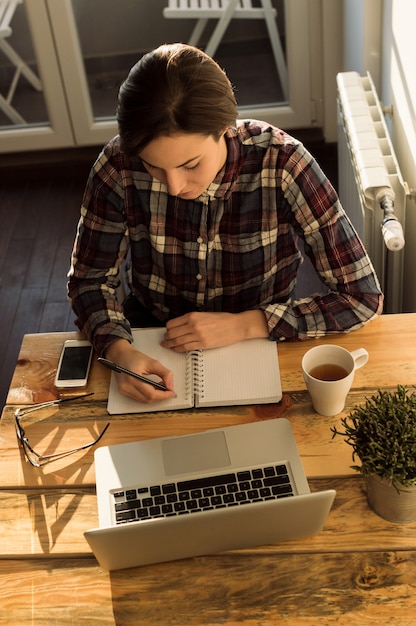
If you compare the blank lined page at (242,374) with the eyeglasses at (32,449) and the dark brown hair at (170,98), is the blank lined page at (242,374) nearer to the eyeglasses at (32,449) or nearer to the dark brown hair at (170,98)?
the eyeglasses at (32,449)

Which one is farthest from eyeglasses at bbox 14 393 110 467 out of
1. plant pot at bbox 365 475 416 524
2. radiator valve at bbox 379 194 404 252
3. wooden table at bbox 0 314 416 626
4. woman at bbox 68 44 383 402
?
radiator valve at bbox 379 194 404 252

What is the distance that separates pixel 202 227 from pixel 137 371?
0.35m

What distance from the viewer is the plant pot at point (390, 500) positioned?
1117 mm

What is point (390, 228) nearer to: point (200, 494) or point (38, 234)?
point (200, 494)

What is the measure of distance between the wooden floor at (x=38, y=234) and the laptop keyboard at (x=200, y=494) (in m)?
1.45

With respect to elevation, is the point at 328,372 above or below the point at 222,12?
above

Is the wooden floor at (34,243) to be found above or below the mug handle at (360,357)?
below

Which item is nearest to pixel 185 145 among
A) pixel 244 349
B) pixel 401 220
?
pixel 244 349

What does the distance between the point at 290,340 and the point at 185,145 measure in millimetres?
422

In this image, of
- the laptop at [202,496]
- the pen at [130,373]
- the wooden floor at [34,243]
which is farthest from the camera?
the wooden floor at [34,243]

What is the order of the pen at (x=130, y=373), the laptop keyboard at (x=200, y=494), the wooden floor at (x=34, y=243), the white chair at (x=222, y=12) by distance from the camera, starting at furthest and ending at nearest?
the white chair at (x=222, y=12)
the wooden floor at (x=34, y=243)
the pen at (x=130, y=373)
the laptop keyboard at (x=200, y=494)

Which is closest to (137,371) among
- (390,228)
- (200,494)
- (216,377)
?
(216,377)

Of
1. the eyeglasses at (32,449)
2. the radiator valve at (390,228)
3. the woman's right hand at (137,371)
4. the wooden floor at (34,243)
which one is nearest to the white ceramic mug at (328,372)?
the woman's right hand at (137,371)

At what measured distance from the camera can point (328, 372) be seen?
4.38 feet
